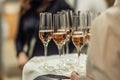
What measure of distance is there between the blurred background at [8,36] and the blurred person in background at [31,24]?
140 cm

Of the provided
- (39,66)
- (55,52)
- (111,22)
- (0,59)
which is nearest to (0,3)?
(0,59)

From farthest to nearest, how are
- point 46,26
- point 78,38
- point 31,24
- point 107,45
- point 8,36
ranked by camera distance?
point 8,36
point 31,24
point 46,26
point 78,38
point 107,45

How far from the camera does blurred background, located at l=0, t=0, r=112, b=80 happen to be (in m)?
4.05

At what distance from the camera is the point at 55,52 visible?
2250 mm

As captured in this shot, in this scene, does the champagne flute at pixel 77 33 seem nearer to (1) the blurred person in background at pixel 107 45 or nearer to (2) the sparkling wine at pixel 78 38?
(2) the sparkling wine at pixel 78 38

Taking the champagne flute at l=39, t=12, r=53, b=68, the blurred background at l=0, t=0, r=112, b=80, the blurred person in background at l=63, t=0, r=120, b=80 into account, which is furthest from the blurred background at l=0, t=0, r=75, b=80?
the blurred person in background at l=63, t=0, r=120, b=80

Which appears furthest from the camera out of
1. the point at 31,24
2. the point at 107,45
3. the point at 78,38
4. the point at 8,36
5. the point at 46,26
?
the point at 8,36

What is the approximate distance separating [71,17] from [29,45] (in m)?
1.08

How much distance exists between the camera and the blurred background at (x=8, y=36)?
4046mm

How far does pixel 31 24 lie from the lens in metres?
2.49

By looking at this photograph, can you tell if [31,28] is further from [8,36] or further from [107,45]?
[8,36]

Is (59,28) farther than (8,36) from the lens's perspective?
No

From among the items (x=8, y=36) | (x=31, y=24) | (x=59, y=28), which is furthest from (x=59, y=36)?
(x=8, y=36)

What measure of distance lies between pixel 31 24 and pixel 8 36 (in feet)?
5.88
